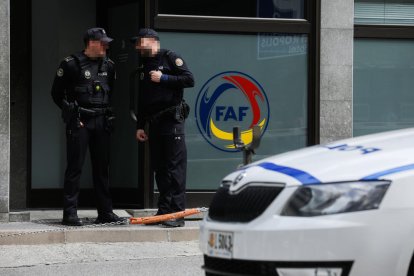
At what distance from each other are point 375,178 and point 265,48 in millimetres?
6879

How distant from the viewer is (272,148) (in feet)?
37.8

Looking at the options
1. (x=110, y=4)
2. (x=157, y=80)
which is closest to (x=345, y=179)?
(x=157, y=80)

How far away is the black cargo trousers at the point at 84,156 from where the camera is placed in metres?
9.69

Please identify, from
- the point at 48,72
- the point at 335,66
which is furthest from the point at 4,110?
the point at 335,66

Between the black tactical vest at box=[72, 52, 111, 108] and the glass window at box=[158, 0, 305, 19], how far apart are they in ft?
5.45

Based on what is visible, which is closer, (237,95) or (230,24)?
(230,24)

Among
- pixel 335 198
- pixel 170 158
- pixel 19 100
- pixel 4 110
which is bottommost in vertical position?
pixel 170 158

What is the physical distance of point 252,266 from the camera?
4.89 meters

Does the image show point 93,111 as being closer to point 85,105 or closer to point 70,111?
point 85,105

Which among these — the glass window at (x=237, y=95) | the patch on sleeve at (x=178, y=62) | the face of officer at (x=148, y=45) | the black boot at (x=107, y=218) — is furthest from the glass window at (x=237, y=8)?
the black boot at (x=107, y=218)

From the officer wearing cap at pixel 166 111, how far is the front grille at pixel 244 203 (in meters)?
4.35

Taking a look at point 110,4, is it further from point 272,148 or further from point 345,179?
point 345,179

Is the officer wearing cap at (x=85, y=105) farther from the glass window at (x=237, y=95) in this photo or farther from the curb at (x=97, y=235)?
the glass window at (x=237, y=95)

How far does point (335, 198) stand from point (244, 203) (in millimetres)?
536
